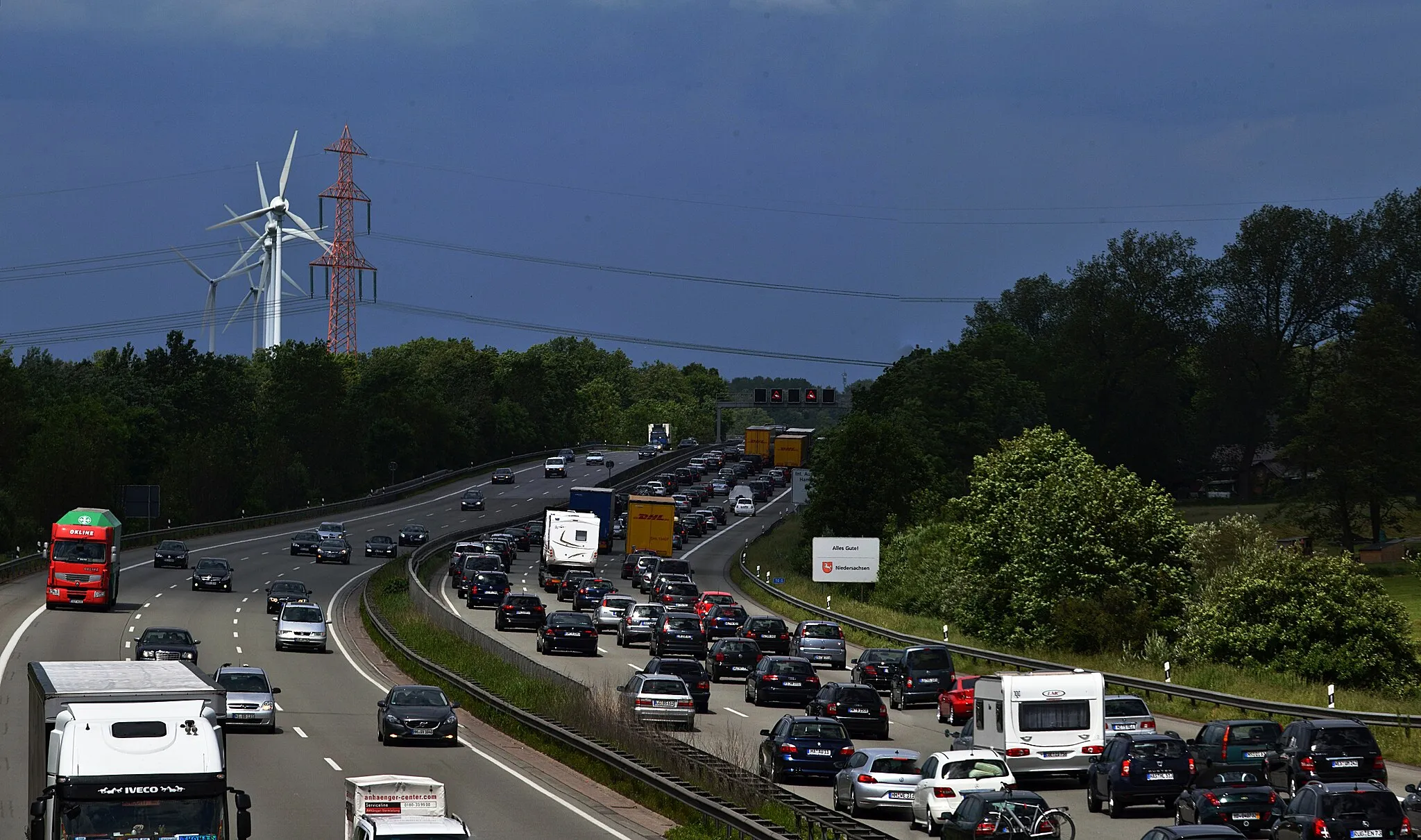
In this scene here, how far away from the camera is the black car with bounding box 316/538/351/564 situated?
83438 millimetres

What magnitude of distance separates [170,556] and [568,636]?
33.7m

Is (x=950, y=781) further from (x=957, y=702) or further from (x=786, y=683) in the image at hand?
(x=786, y=683)

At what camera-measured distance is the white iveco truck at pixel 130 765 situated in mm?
15828

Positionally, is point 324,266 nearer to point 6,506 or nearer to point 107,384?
point 107,384

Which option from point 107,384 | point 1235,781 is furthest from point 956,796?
point 107,384

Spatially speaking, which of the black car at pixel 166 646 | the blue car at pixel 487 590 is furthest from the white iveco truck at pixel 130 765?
the blue car at pixel 487 590

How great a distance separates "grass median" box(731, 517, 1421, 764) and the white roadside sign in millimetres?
1878

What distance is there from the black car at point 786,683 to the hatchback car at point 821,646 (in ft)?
28.4

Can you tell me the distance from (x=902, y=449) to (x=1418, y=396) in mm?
34673

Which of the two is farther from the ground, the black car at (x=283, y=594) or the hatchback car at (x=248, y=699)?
the black car at (x=283, y=594)

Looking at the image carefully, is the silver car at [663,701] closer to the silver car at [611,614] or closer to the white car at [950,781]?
the white car at [950,781]

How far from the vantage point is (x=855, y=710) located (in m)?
36.8

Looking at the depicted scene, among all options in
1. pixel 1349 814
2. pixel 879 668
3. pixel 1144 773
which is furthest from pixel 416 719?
pixel 1349 814

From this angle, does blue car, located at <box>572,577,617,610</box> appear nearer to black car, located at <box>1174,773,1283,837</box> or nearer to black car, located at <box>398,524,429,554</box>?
black car, located at <box>398,524,429,554</box>
